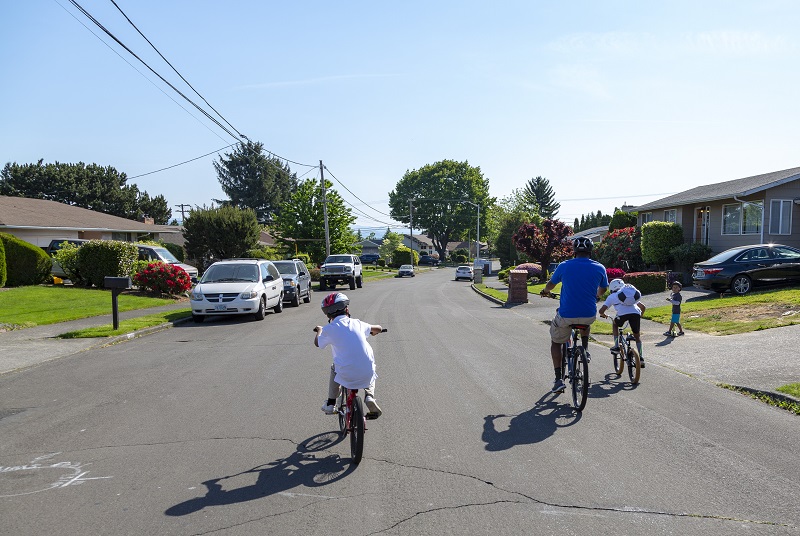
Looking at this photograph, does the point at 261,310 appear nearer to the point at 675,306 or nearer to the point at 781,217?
the point at 675,306

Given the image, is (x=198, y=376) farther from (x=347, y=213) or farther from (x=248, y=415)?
(x=347, y=213)

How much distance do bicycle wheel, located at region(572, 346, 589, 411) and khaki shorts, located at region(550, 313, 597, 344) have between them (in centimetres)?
28

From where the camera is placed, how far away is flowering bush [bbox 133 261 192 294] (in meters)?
22.8

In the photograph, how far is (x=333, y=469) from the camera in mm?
5191

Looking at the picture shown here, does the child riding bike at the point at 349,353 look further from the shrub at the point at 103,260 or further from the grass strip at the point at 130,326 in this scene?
the shrub at the point at 103,260

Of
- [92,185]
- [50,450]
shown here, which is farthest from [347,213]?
[50,450]

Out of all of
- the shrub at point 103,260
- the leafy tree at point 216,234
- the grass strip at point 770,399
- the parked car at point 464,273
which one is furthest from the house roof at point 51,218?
the grass strip at point 770,399

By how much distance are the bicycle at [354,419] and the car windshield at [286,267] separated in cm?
1851

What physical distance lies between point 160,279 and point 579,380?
19004mm

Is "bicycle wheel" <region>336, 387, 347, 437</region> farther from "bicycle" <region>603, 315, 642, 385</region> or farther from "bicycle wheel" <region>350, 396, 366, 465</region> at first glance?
"bicycle" <region>603, 315, 642, 385</region>

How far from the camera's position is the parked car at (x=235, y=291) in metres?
16.7

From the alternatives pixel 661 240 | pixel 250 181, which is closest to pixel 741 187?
pixel 661 240

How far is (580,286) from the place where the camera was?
719 cm

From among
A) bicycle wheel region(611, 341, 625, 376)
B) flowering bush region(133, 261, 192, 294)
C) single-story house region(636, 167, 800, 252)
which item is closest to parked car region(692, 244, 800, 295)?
single-story house region(636, 167, 800, 252)
